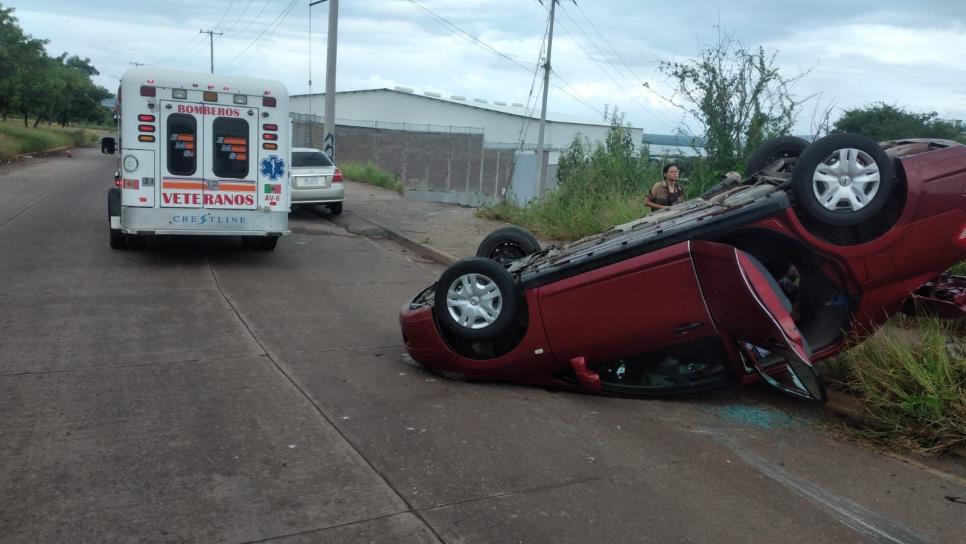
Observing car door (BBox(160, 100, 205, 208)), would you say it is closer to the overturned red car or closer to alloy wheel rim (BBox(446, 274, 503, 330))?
the overturned red car

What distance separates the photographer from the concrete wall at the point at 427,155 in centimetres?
4162

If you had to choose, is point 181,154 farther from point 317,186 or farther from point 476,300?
point 317,186

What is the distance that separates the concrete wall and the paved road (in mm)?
33726

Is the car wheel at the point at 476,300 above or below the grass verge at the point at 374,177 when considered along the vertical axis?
above

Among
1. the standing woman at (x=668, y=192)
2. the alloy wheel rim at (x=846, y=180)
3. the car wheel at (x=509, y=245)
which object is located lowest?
the car wheel at (x=509, y=245)

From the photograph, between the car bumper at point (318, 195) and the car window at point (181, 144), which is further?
the car bumper at point (318, 195)

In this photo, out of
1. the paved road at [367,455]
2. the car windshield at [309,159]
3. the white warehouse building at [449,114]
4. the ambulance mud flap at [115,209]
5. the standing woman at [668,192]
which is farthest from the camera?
the white warehouse building at [449,114]

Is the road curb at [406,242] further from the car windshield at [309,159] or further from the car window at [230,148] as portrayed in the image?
the car window at [230,148]

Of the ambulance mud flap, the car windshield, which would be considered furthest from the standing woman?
the car windshield

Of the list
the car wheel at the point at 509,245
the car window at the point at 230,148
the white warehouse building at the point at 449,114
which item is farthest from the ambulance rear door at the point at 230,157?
the white warehouse building at the point at 449,114

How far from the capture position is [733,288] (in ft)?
18.7

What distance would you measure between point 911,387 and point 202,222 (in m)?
9.32

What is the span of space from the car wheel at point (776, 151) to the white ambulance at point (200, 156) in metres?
7.09

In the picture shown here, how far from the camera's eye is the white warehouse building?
67.4 metres
